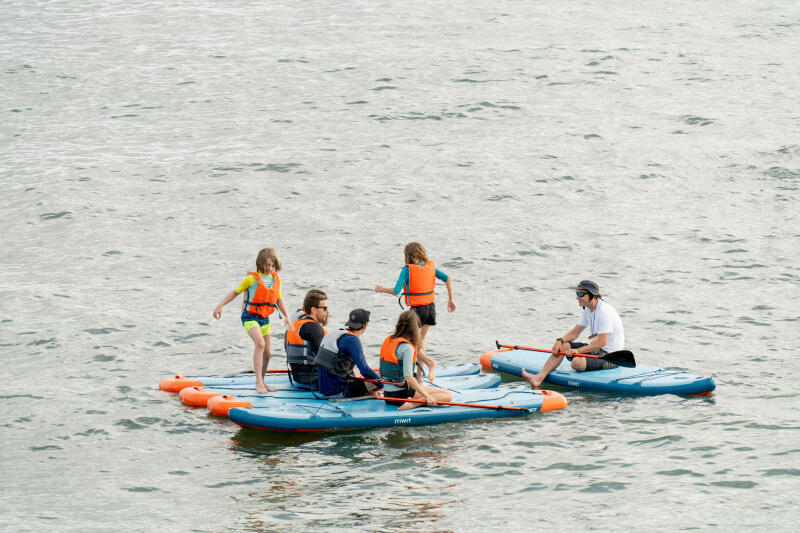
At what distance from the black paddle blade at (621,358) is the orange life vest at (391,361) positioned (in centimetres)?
306

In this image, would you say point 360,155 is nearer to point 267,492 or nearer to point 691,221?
point 691,221

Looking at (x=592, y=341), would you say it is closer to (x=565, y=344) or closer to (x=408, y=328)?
(x=565, y=344)

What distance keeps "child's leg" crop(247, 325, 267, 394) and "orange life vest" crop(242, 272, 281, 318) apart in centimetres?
22

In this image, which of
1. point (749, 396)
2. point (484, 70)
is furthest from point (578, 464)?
point (484, 70)

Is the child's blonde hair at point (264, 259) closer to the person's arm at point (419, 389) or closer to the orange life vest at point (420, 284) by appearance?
the orange life vest at point (420, 284)

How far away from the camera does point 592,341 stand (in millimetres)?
13461

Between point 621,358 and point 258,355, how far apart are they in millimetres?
4866

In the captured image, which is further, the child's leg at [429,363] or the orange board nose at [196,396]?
the child's leg at [429,363]

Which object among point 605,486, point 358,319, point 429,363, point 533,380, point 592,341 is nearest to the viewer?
point 605,486

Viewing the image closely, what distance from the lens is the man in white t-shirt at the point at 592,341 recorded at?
1320cm

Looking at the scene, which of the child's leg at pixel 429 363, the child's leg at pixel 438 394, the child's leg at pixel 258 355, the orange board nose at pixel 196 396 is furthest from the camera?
the child's leg at pixel 429 363

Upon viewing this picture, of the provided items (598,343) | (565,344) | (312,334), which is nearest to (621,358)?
(598,343)

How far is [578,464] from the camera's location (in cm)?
1095

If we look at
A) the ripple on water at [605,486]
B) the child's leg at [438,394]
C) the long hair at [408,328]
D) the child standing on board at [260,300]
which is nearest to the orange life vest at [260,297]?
the child standing on board at [260,300]
